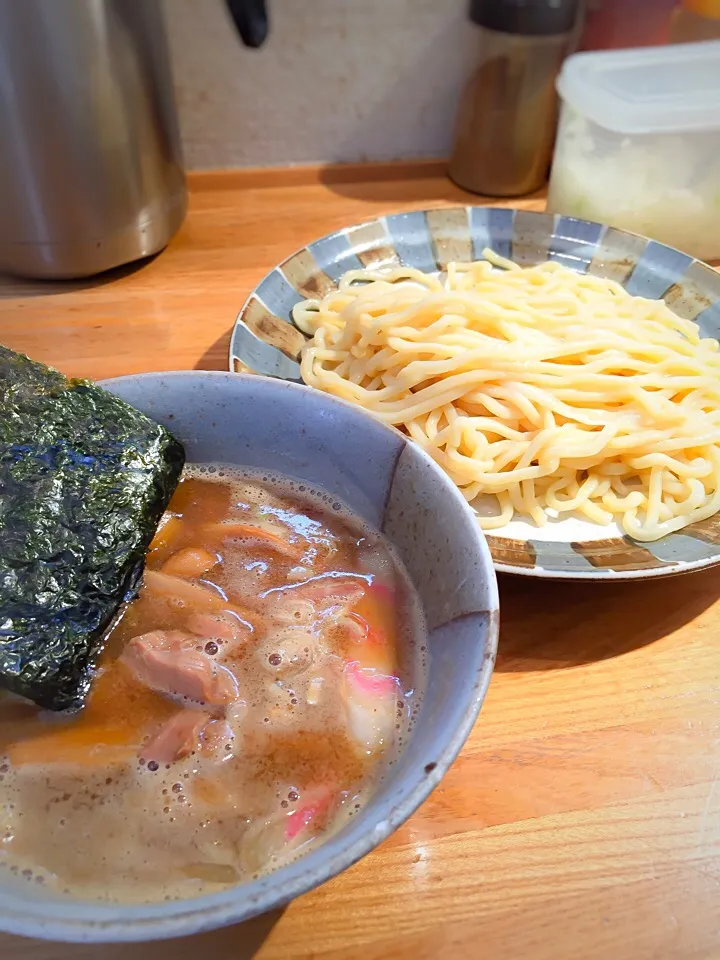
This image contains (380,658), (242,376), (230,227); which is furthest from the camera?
(230,227)

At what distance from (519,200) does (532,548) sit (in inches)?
53.7

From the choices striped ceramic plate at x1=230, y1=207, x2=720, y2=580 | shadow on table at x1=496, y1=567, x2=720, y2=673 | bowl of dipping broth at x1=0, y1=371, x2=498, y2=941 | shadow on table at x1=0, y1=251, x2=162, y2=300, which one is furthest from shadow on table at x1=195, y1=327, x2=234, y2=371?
shadow on table at x1=496, y1=567, x2=720, y2=673

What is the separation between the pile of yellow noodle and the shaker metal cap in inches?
29.1

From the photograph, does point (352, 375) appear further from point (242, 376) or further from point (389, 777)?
point (389, 777)

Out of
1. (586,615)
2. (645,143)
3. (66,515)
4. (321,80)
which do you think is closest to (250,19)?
(321,80)

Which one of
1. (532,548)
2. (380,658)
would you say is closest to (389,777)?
(380,658)

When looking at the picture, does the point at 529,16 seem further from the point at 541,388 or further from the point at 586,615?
the point at 586,615

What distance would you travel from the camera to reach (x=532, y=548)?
1.08 m

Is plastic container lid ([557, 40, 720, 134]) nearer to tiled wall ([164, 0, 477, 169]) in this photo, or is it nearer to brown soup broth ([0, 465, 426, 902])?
tiled wall ([164, 0, 477, 169])

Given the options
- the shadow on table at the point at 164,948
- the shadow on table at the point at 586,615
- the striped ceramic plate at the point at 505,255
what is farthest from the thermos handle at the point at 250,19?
the shadow on table at the point at 164,948

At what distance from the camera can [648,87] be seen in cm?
179

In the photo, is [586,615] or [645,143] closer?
[586,615]

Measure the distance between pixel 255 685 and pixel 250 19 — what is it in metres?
1.31

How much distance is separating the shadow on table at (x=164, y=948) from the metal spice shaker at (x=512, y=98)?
192cm
